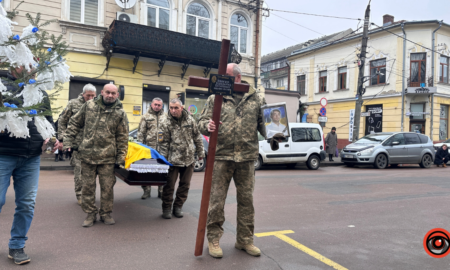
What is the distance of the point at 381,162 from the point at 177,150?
11.9 m

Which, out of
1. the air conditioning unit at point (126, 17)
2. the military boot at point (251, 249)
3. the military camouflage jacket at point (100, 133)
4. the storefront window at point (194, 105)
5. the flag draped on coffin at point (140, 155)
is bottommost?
the military boot at point (251, 249)

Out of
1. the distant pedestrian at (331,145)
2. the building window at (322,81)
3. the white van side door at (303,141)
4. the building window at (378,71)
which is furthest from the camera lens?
the building window at (322,81)

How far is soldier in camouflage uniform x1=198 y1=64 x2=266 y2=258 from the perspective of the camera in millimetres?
3840

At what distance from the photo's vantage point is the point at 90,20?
14.7 metres

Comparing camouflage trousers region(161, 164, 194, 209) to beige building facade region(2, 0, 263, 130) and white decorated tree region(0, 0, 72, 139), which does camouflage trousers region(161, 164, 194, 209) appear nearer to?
white decorated tree region(0, 0, 72, 139)

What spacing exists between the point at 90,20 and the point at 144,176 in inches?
473

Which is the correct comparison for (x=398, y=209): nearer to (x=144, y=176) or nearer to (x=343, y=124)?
(x=144, y=176)

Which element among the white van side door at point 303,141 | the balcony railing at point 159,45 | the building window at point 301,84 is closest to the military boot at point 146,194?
the white van side door at point 303,141

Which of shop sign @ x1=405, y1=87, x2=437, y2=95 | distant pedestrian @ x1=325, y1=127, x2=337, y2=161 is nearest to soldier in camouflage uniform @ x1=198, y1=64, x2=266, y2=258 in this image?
distant pedestrian @ x1=325, y1=127, x2=337, y2=161

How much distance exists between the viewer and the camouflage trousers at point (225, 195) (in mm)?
3850

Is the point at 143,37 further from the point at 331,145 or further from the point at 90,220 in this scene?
the point at 90,220

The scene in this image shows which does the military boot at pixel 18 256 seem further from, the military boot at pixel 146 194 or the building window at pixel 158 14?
the building window at pixel 158 14

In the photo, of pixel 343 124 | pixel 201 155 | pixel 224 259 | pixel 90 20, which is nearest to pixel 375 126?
pixel 343 124

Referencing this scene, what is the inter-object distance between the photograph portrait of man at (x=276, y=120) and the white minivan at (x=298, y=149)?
28.6 feet
